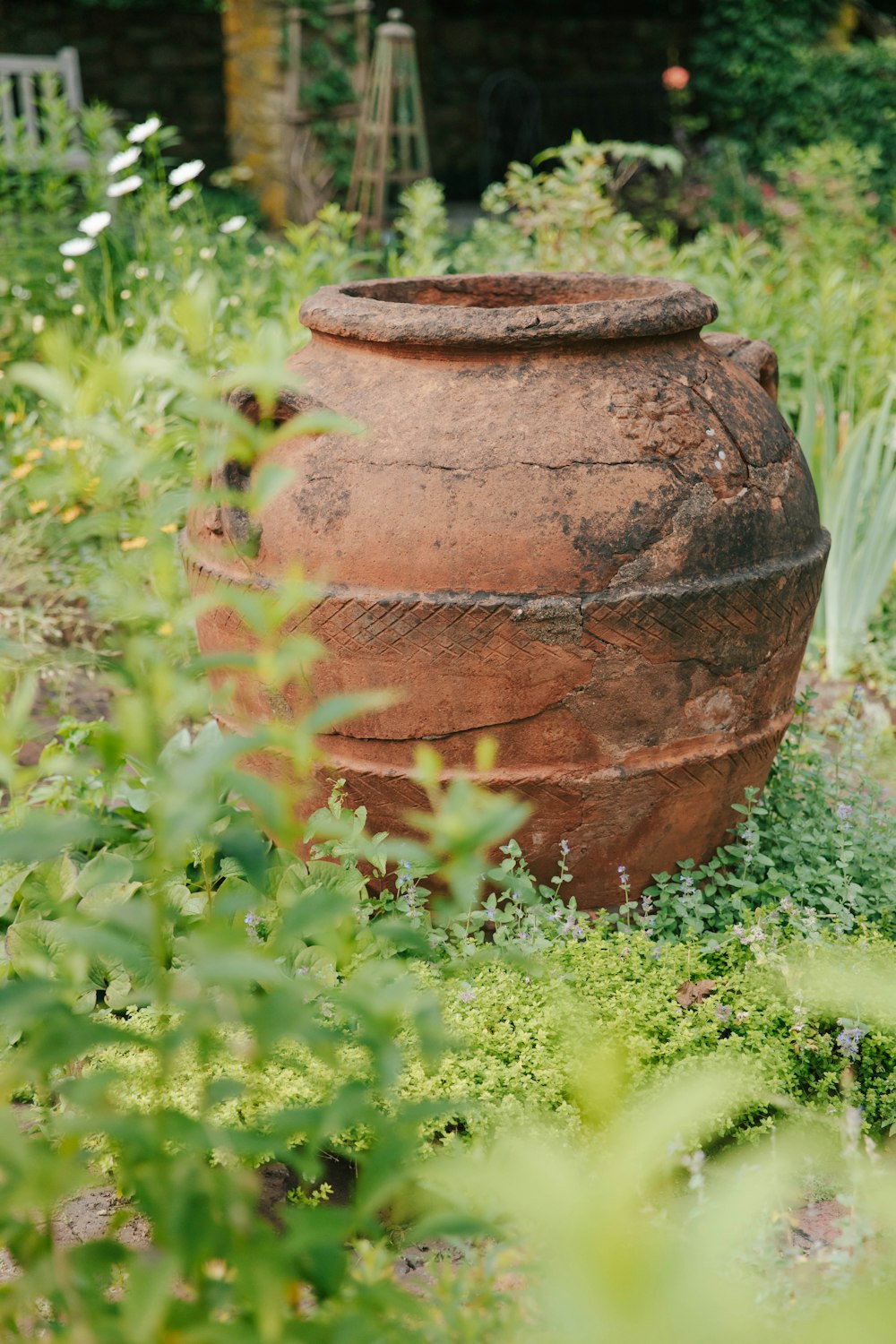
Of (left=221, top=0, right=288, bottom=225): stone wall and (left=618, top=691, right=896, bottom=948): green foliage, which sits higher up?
(left=221, top=0, right=288, bottom=225): stone wall

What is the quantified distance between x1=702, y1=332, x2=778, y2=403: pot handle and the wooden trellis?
678 centimetres

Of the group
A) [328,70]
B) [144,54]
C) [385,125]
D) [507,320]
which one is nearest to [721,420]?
[507,320]

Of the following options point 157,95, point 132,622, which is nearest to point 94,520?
point 132,622

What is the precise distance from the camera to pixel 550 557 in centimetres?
214

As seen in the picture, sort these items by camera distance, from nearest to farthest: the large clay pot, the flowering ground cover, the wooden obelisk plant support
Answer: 1. the flowering ground cover
2. the large clay pot
3. the wooden obelisk plant support

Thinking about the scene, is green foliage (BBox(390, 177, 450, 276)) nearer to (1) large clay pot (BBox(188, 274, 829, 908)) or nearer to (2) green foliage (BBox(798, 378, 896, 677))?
(2) green foliage (BBox(798, 378, 896, 677))

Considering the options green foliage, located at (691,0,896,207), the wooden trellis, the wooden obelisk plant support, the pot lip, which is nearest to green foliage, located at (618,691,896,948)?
the pot lip

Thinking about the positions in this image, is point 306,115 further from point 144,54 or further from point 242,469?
point 242,469

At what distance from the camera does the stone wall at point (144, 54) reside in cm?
1067

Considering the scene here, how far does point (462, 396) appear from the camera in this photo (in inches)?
87.5

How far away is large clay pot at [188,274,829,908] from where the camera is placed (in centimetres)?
215

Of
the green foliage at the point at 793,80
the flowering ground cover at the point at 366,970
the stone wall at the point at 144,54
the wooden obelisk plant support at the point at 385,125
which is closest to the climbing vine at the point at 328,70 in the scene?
the wooden obelisk plant support at the point at 385,125

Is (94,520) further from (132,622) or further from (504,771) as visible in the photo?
(504,771)

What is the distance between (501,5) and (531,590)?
12.0m
